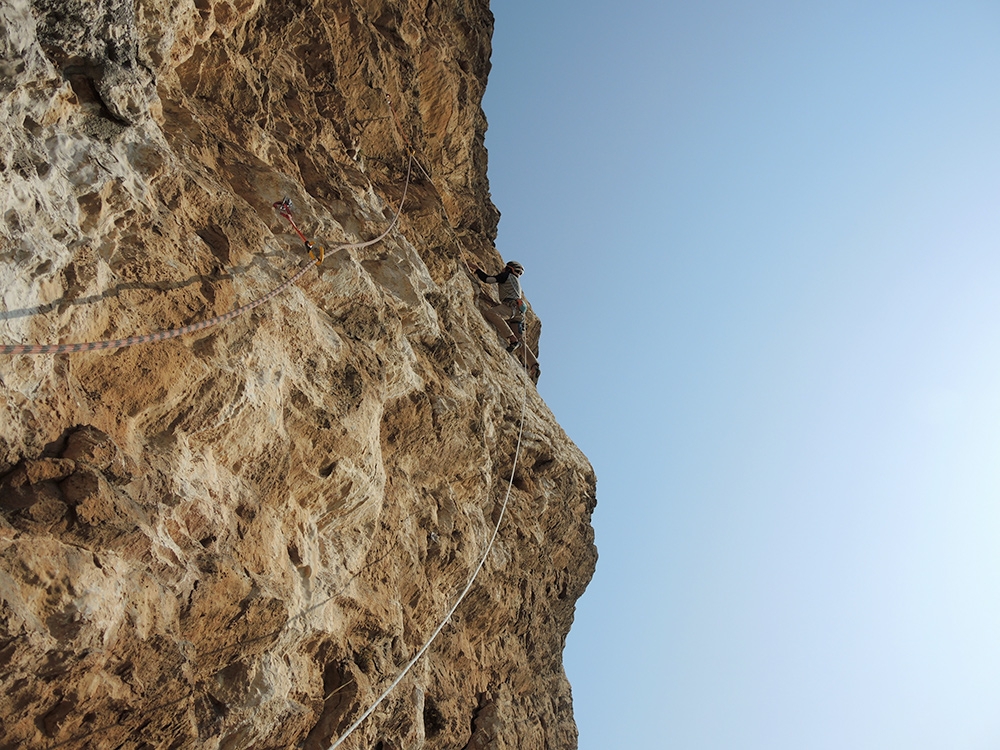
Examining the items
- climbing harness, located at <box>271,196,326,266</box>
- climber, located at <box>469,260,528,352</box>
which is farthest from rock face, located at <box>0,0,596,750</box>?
climber, located at <box>469,260,528,352</box>

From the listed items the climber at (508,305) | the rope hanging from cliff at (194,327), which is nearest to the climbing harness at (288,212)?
the rope hanging from cliff at (194,327)

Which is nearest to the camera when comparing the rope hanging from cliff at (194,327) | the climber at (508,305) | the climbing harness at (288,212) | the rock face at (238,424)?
the rope hanging from cliff at (194,327)

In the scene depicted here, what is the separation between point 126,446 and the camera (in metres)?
4.28

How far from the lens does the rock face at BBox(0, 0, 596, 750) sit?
3781 millimetres

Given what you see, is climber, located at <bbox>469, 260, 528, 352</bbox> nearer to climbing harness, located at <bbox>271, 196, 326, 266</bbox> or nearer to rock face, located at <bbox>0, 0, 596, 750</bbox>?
rock face, located at <bbox>0, 0, 596, 750</bbox>

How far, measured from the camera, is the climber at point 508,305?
11.4m

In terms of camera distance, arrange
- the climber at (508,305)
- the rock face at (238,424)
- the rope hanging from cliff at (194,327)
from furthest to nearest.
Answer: the climber at (508,305) → the rock face at (238,424) → the rope hanging from cliff at (194,327)

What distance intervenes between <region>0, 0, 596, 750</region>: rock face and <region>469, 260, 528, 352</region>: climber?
244cm

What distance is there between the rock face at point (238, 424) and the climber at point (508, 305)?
8.02ft

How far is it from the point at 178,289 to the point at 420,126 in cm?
652

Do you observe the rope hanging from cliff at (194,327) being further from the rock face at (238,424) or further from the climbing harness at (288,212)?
the rock face at (238,424)

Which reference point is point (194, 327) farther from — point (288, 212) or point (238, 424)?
point (288, 212)

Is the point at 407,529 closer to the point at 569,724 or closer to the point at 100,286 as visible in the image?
the point at 100,286

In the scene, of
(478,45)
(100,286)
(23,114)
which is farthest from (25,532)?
(478,45)
